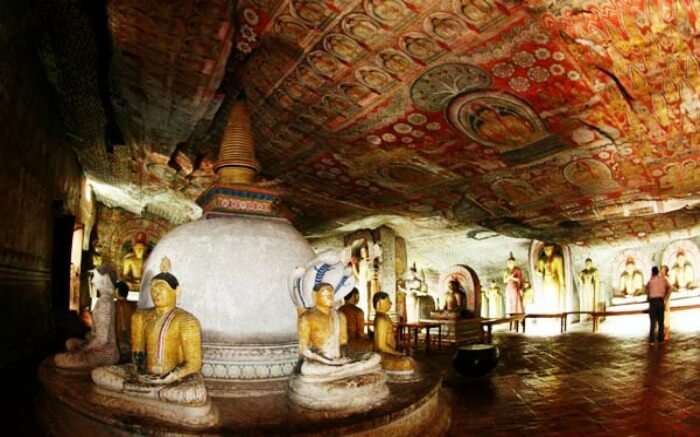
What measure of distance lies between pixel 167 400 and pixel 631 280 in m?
12.4

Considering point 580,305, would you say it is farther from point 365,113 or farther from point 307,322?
point 307,322

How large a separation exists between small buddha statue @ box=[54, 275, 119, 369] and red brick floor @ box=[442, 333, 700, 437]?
340 cm

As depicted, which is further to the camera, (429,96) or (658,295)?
(658,295)

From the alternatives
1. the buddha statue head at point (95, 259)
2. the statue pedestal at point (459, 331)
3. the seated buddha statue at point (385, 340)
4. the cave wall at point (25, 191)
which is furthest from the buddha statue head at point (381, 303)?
the buddha statue head at point (95, 259)

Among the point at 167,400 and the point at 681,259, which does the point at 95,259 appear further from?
the point at 681,259

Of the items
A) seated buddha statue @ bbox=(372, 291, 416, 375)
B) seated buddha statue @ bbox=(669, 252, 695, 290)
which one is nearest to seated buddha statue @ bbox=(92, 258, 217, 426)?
seated buddha statue @ bbox=(372, 291, 416, 375)

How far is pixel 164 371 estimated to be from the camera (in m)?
3.41

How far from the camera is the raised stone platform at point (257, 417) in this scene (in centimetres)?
304

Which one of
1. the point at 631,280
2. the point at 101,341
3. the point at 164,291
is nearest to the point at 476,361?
the point at 164,291

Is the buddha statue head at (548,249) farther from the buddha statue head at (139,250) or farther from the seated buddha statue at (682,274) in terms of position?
the buddha statue head at (139,250)

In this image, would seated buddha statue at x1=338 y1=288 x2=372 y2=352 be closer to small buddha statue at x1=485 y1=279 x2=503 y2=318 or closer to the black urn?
the black urn

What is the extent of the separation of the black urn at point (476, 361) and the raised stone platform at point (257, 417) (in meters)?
1.91

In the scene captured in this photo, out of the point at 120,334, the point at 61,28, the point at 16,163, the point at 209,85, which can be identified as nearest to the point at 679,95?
the point at 209,85

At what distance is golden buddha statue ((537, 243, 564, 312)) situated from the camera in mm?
13406
